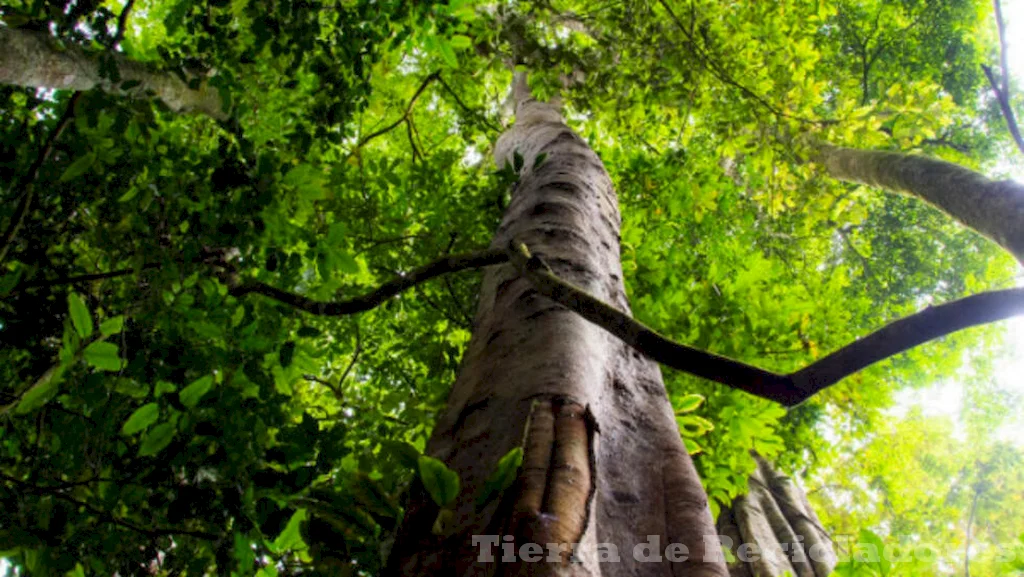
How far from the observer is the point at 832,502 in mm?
12008

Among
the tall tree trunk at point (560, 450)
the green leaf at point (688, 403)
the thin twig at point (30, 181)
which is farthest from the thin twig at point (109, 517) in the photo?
the green leaf at point (688, 403)

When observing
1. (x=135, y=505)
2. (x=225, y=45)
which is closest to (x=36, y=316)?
(x=135, y=505)

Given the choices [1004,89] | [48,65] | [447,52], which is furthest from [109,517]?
[1004,89]

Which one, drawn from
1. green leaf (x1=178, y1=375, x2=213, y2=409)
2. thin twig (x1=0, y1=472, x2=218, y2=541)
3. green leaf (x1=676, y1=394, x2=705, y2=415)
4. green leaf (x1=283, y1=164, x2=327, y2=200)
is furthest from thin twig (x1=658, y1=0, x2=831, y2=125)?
thin twig (x1=0, y1=472, x2=218, y2=541)

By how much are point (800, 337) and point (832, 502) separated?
10.0 metres

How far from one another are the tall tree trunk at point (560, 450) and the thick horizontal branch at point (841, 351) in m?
0.23

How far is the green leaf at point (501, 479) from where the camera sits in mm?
845

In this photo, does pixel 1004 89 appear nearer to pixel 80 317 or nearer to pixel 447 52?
pixel 447 52

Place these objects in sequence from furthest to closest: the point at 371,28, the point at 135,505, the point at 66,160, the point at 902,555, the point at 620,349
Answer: the point at 902,555
the point at 371,28
the point at 66,160
the point at 135,505
the point at 620,349

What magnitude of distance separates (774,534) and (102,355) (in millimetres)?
5590

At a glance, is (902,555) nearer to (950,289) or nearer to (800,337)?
(800,337)

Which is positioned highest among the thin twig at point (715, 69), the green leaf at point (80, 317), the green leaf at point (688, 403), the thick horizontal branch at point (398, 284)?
the thin twig at point (715, 69)

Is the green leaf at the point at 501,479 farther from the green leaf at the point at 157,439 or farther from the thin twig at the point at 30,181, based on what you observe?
the thin twig at the point at 30,181

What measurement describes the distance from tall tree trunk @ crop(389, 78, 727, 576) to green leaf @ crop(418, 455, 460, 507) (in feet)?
0.13
